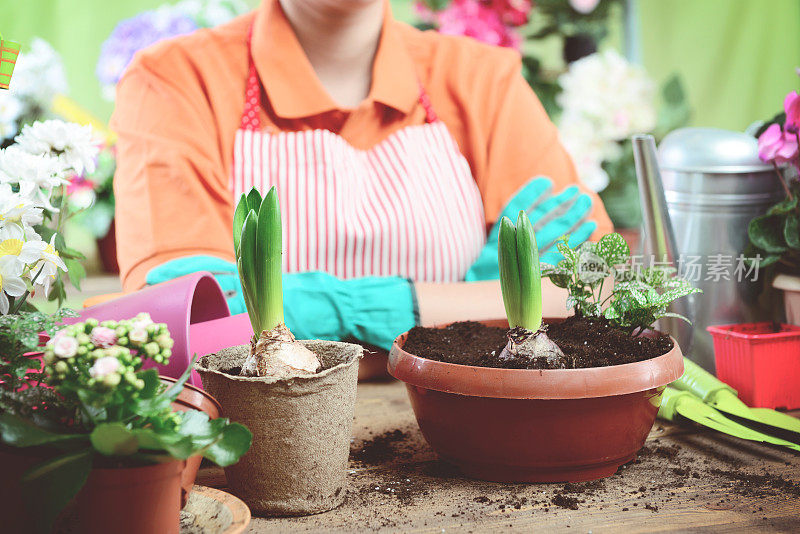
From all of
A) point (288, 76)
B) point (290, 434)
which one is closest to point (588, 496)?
point (290, 434)

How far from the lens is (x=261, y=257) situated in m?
0.50

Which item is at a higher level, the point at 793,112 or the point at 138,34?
the point at 138,34

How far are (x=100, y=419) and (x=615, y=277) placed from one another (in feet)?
1.45

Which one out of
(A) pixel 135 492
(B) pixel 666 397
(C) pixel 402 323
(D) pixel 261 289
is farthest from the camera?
(C) pixel 402 323

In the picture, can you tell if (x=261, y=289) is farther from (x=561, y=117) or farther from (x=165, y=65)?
(x=561, y=117)

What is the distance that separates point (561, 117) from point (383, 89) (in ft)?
3.14

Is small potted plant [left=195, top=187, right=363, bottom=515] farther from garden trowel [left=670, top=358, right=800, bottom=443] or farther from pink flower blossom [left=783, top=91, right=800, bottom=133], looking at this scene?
pink flower blossom [left=783, top=91, right=800, bottom=133]

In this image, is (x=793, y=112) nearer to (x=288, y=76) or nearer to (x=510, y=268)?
(x=510, y=268)

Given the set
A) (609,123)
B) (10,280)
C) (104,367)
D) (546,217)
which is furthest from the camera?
(609,123)

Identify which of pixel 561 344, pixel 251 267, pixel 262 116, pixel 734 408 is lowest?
pixel 734 408

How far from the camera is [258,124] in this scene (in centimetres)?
111

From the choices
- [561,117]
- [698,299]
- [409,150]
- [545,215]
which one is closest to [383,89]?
[409,150]

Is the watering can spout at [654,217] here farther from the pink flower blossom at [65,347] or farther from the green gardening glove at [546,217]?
the pink flower blossom at [65,347]

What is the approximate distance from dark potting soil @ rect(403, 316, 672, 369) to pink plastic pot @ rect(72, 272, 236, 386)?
0.16 meters
